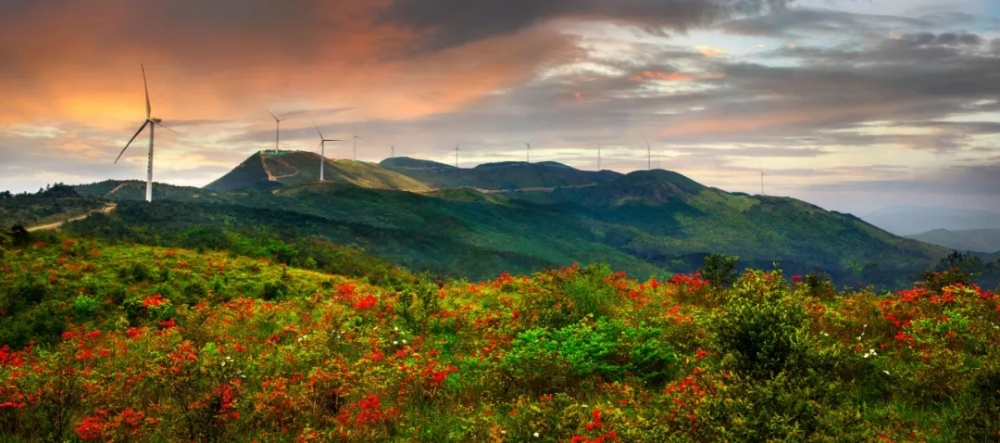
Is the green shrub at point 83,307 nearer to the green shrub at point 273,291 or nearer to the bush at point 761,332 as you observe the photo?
the green shrub at point 273,291

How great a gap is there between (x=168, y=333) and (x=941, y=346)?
19183 mm

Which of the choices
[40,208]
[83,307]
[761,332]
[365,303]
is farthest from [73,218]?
[761,332]

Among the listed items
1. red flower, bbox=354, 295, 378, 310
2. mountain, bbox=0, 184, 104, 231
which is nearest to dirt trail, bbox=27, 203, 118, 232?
mountain, bbox=0, 184, 104, 231

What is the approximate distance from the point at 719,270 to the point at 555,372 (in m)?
12.6

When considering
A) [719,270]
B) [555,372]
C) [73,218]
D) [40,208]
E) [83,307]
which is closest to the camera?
[555,372]

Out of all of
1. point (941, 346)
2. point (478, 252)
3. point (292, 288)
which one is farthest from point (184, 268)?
point (478, 252)

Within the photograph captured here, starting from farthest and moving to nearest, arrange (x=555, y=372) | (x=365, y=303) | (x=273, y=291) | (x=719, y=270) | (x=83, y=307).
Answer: (x=273, y=291)
(x=83, y=307)
(x=719, y=270)
(x=365, y=303)
(x=555, y=372)

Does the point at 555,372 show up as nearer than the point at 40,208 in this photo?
Yes

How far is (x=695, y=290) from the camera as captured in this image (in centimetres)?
1969

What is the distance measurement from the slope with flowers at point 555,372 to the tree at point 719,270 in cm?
155

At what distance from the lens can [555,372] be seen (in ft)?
38.7

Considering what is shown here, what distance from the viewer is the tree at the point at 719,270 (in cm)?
2114

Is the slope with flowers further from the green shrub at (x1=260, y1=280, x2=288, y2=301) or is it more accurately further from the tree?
the green shrub at (x1=260, y1=280, x2=288, y2=301)

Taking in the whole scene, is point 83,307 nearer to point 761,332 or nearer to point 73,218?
point 761,332
